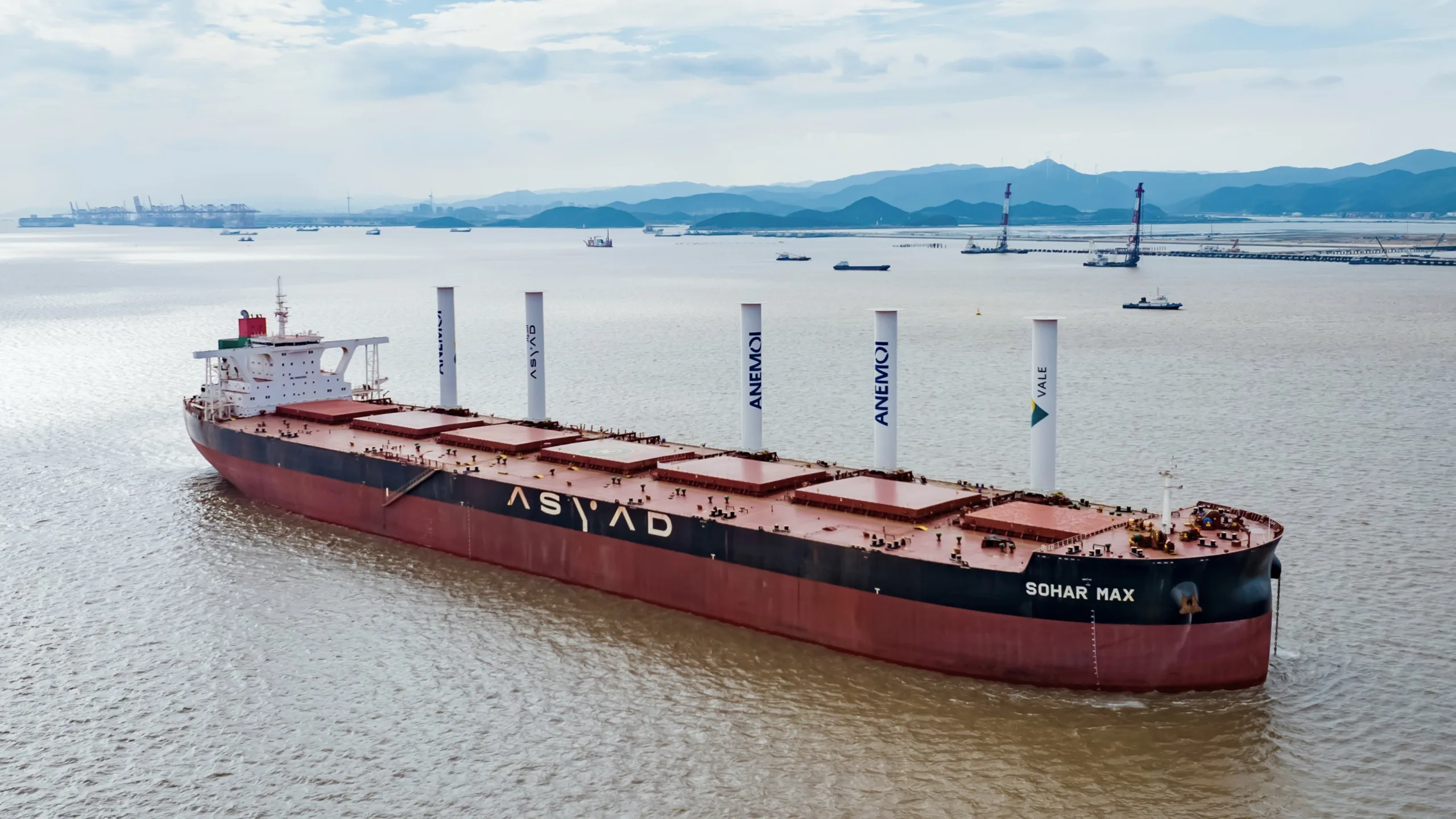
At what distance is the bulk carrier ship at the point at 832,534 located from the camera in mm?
19000

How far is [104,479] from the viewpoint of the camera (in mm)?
35938

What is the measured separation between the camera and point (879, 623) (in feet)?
68.0

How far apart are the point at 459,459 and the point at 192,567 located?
6.95m

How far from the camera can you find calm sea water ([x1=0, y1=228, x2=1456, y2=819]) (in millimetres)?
16938

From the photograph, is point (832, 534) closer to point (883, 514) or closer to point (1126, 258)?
point (883, 514)

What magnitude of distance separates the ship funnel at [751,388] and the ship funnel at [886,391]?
12.3 feet

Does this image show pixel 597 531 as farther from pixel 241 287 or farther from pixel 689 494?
pixel 241 287

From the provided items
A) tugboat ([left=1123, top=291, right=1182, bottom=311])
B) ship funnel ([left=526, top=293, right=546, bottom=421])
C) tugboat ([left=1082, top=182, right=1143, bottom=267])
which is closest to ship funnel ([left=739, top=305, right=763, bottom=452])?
ship funnel ([left=526, top=293, right=546, bottom=421])

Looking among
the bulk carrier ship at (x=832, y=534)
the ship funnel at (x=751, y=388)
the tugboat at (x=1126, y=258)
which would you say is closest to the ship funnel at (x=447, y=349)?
the bulk carrier ship at (x=832, y=534)

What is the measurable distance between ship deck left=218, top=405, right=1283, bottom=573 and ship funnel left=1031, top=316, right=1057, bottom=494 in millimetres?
581

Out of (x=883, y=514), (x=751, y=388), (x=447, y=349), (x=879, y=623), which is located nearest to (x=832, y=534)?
(x=883, y=514)

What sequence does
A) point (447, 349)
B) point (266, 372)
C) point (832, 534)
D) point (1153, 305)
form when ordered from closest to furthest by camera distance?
point (832, 534) < point (266, 372) < point (447, 349) < point (1153, 305)

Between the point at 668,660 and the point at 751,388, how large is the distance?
9.98 meters

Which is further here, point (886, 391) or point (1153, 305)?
point (1153, 305)
